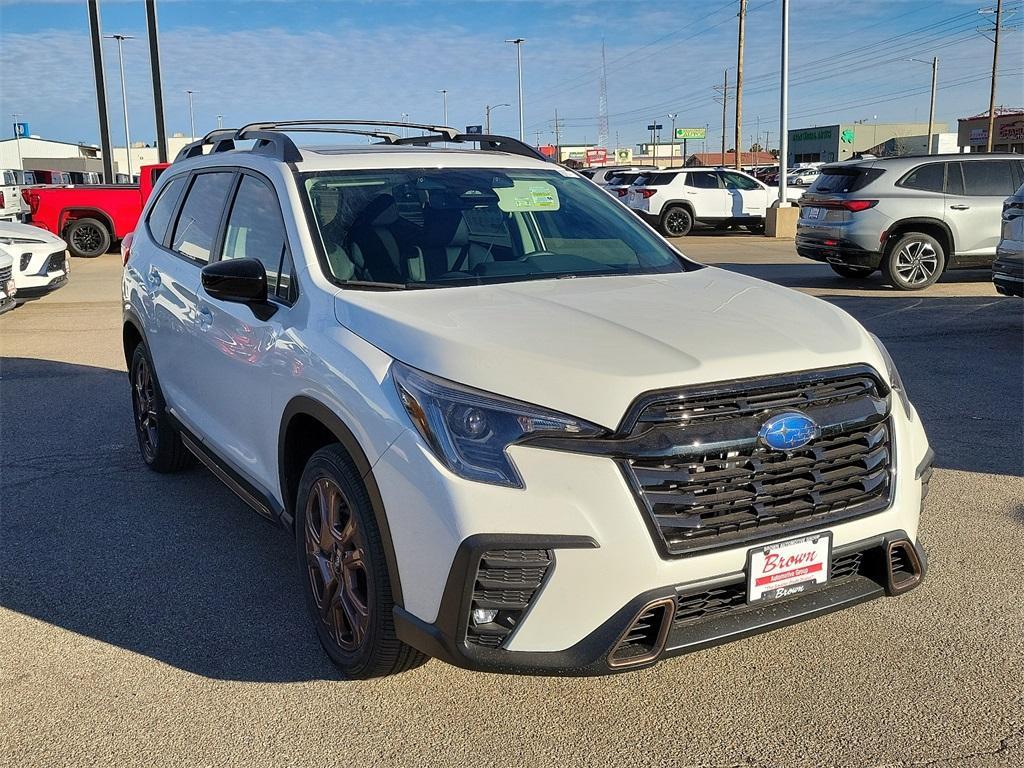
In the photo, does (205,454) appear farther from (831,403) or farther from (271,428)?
(831,403)

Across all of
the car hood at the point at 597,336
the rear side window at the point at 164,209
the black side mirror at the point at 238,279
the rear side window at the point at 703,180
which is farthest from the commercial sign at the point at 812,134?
the black side mirror at the point at 238,279

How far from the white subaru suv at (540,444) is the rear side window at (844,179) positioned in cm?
1028

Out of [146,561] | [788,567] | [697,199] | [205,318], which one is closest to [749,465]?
[788,567]

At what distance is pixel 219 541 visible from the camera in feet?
15.5

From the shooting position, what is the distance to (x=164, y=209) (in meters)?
5.63

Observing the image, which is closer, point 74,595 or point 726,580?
point 726,580

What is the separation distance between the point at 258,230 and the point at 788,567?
2.53 meters

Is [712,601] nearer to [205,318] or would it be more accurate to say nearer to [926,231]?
[205,318]

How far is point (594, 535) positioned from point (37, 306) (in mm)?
12557

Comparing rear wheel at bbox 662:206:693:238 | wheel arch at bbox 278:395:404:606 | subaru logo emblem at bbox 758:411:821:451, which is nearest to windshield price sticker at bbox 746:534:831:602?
subaru logo emblem at bbox 758:411:821:451

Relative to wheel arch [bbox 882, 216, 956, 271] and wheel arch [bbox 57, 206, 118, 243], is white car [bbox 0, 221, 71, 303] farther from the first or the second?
wheel arch [bbox 882, 216, 956, 271]

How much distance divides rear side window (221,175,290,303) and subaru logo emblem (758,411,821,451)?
6.21 feet

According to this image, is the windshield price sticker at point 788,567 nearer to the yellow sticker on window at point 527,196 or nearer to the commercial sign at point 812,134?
the yellow sticker on window at point 527,196

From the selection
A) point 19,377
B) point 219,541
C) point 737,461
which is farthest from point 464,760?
point 19,377
